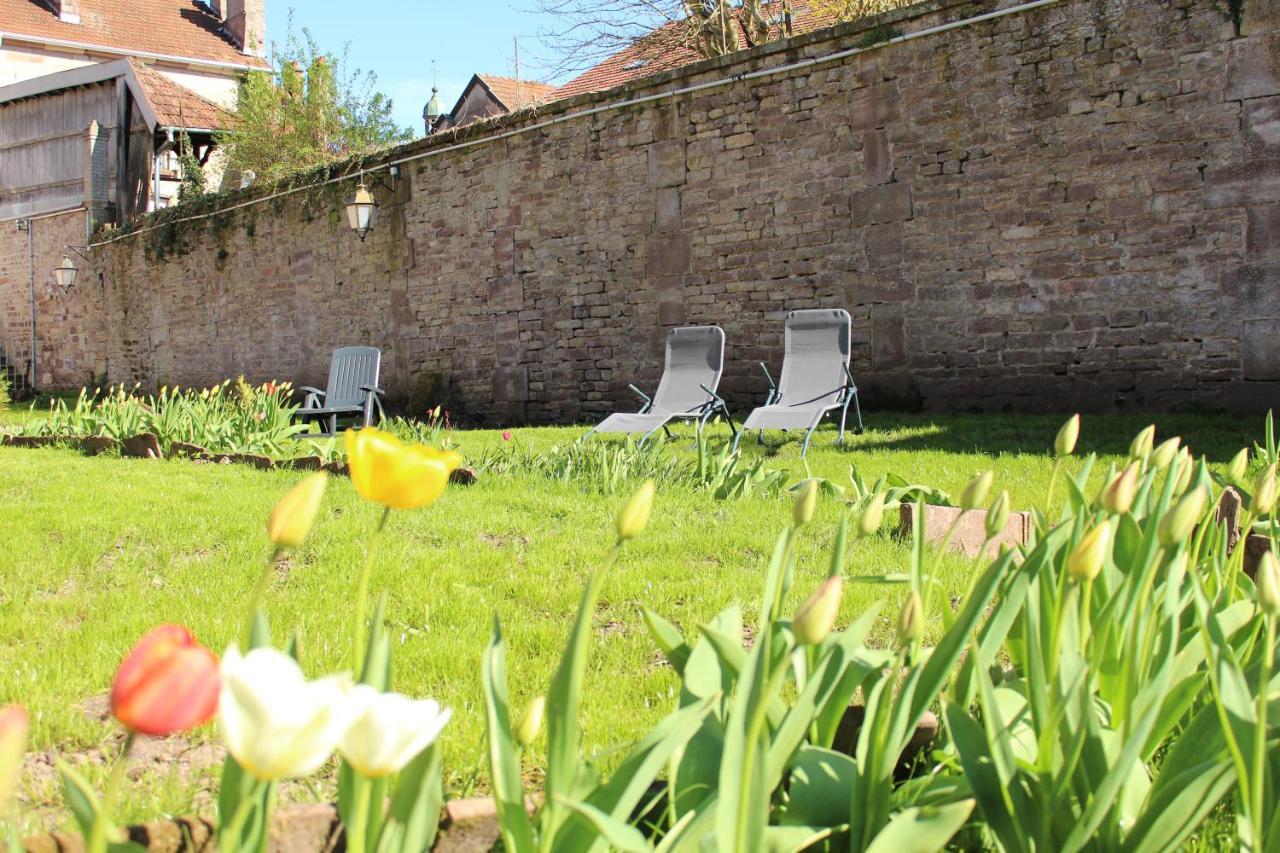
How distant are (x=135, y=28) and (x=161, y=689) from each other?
31.1 m

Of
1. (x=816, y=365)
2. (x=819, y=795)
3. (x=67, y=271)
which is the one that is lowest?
(x=819, y=795)

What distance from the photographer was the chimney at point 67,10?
86.1 feet

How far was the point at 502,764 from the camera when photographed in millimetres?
937

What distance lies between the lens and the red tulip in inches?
21.7

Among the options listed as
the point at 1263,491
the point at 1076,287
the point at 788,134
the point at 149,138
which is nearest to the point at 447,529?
the point at 1263,491

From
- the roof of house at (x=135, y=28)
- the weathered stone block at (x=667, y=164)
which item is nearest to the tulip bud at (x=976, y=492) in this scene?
the weathered stone block at (x=667, y=164)

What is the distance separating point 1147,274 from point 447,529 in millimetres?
5824

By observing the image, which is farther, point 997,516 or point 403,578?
point 403,578

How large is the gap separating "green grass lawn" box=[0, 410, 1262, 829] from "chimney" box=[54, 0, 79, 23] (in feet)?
84.5

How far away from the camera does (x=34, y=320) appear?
20141mm

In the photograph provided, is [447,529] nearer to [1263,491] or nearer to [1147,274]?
[1263,491]

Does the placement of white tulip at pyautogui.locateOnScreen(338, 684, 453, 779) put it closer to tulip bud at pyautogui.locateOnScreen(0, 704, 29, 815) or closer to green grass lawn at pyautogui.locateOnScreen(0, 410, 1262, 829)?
tulip bud at pyautogui.locateOnScreen(0, 704, 29, 815)

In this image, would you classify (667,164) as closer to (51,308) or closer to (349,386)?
(349,386)

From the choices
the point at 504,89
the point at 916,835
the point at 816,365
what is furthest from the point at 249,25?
the point at 916,835
